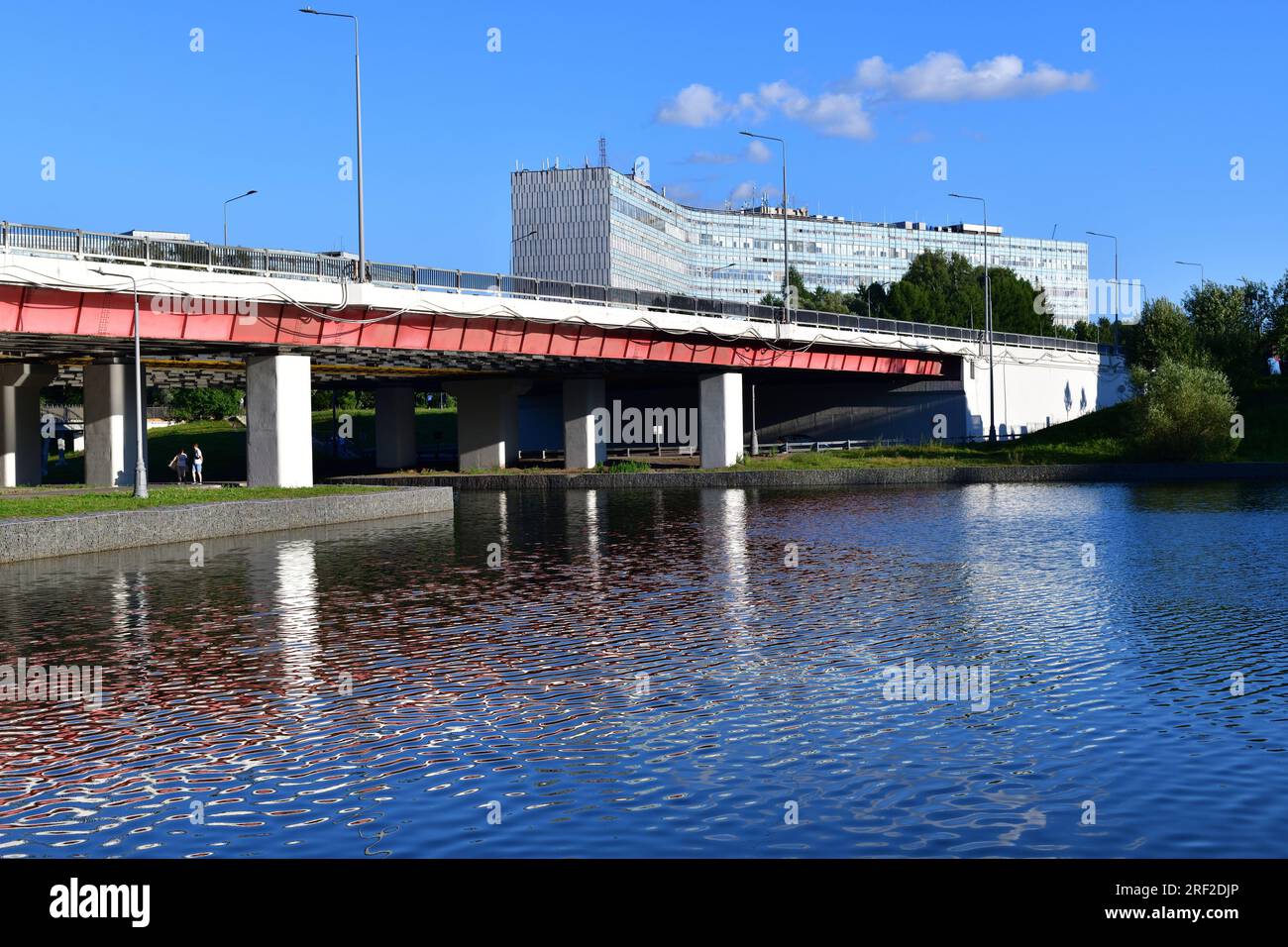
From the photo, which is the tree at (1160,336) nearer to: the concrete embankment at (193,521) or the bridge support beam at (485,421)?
the bridge support beam at (485,421)

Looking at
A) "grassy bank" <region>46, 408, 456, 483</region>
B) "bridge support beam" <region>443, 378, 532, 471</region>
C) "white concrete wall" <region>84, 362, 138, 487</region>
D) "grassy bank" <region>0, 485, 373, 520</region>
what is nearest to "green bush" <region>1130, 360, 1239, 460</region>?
"bridge support beam" <region>443, 378, 532, 471</region>

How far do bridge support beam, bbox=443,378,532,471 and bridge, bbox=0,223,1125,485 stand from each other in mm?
103

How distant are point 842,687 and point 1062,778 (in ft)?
12.6

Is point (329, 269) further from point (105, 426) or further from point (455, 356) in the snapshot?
point (105, 426)

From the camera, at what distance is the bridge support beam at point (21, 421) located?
61781 millimetres

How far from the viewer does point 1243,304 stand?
312 feet

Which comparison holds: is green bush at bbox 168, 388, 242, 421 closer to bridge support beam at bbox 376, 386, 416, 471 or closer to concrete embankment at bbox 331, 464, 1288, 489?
bridge support beam at bbox 376, 386, 416, 471

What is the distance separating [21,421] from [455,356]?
20426 millimetres

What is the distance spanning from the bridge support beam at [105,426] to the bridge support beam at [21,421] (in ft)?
19.0

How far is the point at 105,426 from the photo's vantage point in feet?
184

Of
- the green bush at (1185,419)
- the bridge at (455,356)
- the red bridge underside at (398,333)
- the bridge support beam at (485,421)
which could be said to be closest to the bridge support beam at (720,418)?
the bridge at (455,356)
